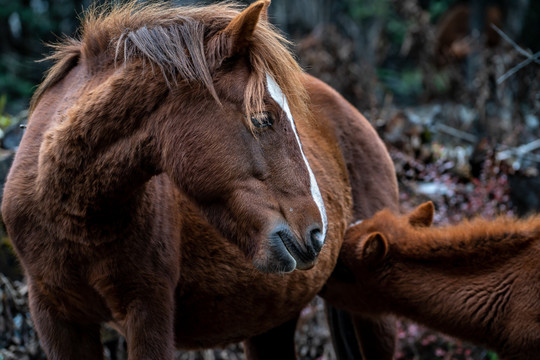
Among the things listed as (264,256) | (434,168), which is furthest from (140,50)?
(434,168)

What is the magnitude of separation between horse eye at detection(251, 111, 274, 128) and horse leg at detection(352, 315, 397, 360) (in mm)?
2464

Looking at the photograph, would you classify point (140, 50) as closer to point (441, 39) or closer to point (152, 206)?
point (152, 206)

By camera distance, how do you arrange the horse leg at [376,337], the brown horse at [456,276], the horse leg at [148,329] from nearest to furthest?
the horse leg at [148,329], the brown horse at [456,276], the horse leg at [376,337]

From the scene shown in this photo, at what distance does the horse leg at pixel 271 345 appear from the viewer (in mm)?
4629

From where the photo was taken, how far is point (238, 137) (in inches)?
96.2

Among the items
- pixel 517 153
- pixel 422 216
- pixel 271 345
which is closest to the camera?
pixel 422 216

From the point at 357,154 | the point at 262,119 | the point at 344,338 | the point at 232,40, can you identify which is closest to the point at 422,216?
the point at 357,154

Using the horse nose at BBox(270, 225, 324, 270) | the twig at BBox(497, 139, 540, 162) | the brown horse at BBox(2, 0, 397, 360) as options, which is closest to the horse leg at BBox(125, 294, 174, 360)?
the brown horse at BBox(2, 0, 397, 360)

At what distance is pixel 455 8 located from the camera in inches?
768

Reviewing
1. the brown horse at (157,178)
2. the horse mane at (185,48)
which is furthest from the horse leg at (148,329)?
the horse mane at (185,48)

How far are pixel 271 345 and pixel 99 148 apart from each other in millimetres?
2587

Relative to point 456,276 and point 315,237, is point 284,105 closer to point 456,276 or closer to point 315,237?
point 315,237

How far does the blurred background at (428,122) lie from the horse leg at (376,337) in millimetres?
1620

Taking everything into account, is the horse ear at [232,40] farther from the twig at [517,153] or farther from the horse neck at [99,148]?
the twig at [517,153]
